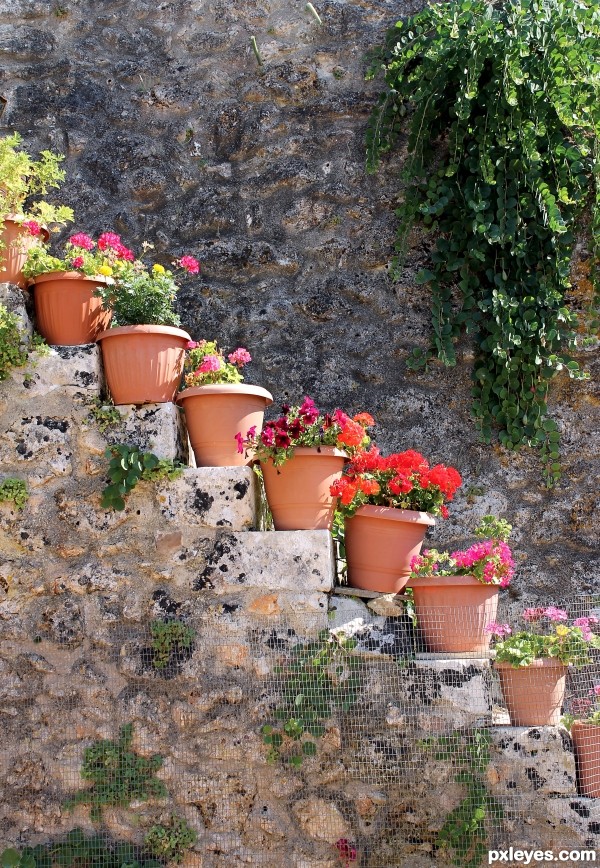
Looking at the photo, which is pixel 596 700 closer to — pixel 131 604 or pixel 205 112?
pixel 131 604

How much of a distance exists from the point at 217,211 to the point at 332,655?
7.99 feet

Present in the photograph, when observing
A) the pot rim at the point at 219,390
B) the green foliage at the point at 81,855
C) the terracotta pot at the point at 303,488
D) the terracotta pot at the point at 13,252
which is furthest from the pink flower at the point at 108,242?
the green foliage at the point at 81,855

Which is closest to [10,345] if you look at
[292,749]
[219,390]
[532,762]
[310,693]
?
[219,390]

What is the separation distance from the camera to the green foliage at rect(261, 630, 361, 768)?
3338mm

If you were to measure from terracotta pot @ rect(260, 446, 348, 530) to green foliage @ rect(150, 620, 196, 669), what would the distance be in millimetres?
513

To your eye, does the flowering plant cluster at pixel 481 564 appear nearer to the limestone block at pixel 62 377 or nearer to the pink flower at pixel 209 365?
the pink flower at pixel 209 365

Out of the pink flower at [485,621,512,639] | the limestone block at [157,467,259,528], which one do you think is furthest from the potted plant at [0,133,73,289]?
the pink flower at [485,621,512,639]

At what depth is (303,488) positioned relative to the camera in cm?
358

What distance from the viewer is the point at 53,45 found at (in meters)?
5.15

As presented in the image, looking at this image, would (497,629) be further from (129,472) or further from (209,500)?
(129,472)

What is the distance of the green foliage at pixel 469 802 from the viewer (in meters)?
3.22

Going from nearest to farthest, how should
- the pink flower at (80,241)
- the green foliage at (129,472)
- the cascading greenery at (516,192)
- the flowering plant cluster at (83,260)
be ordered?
the green foliage at (129,472), the flowering plant cluster at (83,260), the pink flower at (80,241), the cascading greenery at (516,192)

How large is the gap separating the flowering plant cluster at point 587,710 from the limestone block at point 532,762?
0.05 meters

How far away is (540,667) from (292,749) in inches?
35.7
